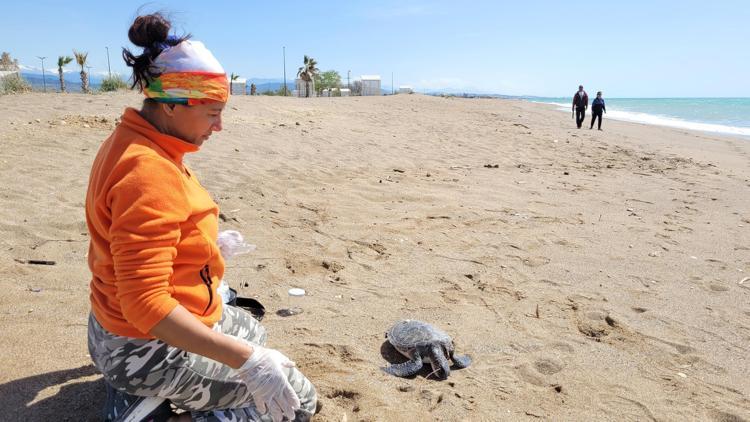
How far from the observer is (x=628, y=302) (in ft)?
11.8

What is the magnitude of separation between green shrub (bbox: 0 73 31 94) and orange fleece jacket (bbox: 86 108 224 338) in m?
15.1

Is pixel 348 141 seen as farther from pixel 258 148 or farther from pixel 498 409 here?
pixel 498 409

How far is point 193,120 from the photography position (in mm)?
1660

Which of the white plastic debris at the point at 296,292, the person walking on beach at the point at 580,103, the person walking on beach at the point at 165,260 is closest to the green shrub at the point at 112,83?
the person walking on beach at the point at 580,103

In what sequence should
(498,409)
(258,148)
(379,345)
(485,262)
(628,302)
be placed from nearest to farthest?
(498,409) < (379,345) < (628,302) < (485,262) < (258,148)

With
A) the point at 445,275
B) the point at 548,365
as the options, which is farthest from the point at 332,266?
the point at 548,365

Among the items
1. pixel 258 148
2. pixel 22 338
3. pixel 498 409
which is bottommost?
pixel 498 409

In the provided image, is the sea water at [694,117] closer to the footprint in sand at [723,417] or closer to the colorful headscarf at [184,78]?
the footprint in sand at [723,417]

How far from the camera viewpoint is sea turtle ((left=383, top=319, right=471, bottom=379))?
265cm

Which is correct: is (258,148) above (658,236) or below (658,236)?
above

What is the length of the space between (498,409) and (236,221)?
3171 mm

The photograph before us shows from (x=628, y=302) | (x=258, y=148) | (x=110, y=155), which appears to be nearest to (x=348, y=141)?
(x=258, y=148)

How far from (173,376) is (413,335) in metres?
1.40

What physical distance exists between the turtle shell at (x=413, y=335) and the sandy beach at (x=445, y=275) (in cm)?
12
